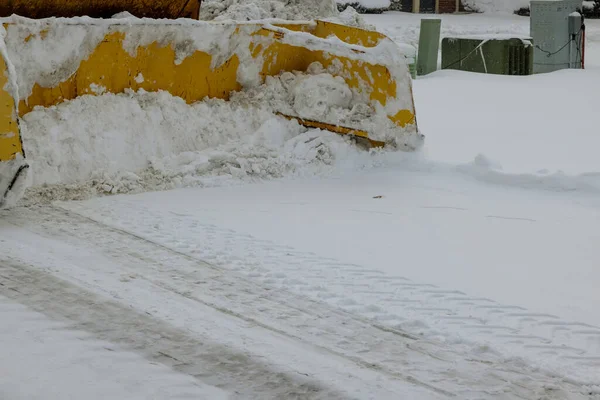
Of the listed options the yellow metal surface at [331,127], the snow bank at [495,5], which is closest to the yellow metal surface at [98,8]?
the yellow metal surface at [331,127]

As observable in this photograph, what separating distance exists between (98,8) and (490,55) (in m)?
8.03

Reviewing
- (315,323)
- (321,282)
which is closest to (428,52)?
(321,282)

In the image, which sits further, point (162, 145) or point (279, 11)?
point (279, 11)

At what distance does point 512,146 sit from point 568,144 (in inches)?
18.9

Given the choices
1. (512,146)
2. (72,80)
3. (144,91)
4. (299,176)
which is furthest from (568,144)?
(72,80)

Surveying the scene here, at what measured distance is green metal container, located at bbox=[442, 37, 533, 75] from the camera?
1314 cm

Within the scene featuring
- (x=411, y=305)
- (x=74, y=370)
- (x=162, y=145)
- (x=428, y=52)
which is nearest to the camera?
(x=74, y=370)

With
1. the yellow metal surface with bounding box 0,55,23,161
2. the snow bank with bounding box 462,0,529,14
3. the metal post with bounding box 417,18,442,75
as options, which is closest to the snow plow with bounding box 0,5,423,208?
the yellow metal surface with bounding box 0,55,23,161

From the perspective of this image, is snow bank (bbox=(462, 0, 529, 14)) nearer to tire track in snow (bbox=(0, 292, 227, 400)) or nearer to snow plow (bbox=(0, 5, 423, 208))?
snow plow (bbox=(0, 5, 423, 208))

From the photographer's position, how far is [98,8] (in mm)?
6625

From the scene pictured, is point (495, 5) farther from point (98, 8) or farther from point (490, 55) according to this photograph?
point (98, 8)

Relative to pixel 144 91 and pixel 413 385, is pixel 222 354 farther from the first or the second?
pixel 144 91

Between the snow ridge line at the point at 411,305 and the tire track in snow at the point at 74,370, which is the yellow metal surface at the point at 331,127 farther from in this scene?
the tire track in snow at the point at 74,370

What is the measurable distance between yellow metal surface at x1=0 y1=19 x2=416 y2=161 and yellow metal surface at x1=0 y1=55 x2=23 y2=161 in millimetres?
728
